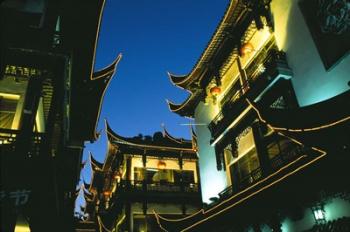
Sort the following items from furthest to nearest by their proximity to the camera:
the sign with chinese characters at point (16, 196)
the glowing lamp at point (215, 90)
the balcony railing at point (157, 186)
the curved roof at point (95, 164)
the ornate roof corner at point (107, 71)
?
the curved roof at point (95, 164)
the balcony railing at point (157, 186)
the glowing lamp at point (215, 90)
the ornate roof corner at point (107, 71)
the sign with chinese characters at point (16, 196)

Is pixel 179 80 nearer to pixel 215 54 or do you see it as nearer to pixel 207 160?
pixel 215 54

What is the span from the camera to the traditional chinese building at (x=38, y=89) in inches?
290

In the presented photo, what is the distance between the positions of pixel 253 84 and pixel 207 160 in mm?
6899

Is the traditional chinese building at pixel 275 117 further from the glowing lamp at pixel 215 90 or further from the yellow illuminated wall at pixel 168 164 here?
the yellow illuminated wall at pixel 168 164

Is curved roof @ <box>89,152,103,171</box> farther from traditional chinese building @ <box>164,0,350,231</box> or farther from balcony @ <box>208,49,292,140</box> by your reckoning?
balcony @ <box>208,49,292,140</box>

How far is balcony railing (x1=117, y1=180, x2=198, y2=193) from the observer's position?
28359mm

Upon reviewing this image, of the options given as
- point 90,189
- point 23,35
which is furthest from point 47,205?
point 90,189

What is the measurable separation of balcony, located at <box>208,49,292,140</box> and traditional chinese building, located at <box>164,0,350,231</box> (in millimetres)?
49

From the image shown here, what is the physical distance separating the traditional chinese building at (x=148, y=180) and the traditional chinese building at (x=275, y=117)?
8500 mm

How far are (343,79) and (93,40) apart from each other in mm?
9549

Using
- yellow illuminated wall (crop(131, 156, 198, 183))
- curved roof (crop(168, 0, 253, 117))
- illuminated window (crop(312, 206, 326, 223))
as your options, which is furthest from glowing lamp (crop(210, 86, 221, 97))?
yellow illuminated wall (crop(131, 156, 198, 183))

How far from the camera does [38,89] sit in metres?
9.48

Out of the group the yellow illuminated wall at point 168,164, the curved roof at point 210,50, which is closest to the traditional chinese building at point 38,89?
the curved roof at point 210,50

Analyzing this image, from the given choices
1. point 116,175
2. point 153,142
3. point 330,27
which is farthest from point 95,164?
point 330,27
